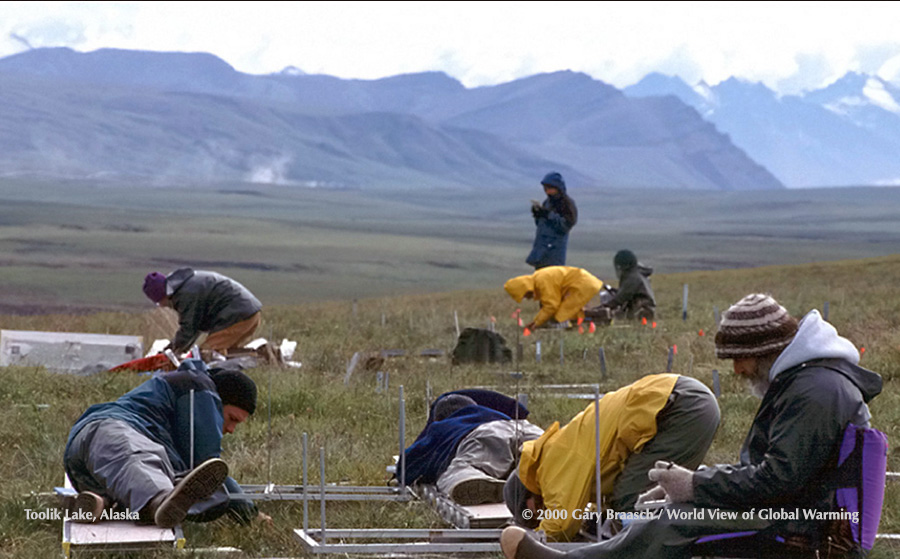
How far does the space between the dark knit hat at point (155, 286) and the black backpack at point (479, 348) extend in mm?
3505

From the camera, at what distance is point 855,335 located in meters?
13.8

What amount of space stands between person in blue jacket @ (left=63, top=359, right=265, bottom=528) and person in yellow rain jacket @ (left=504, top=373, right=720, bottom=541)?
153 cm

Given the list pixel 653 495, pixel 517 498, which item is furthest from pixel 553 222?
pixel 653 495

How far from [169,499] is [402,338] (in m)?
10.7

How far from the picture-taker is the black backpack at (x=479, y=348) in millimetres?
13836

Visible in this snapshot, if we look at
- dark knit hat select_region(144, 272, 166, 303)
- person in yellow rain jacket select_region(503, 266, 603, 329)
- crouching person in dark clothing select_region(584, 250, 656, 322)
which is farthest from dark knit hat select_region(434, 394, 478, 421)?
crouching person in dark clothing select_region(584, 250, 656, 322)

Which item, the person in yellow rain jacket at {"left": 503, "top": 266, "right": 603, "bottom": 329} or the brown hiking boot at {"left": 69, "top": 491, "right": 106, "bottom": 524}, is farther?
the person in yellow rain jacket at {"left": 503, "top": 266, "right": 603, "bottom": 329}

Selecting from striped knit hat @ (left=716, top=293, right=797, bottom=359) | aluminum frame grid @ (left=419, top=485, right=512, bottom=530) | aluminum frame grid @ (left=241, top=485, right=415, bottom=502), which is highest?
striped knit hat @ (left=716, top=293, right=797, bottom=359)

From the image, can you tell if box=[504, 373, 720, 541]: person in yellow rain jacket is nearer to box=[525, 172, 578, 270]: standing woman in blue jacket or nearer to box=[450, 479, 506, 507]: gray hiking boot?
box=[450, 479, 506, 507]: gray hiking boot

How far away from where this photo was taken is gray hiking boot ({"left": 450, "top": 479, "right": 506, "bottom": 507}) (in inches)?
263

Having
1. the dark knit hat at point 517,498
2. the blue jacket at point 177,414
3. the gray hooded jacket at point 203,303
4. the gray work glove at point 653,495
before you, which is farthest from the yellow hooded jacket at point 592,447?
the gray hooded jacket at point 203,303

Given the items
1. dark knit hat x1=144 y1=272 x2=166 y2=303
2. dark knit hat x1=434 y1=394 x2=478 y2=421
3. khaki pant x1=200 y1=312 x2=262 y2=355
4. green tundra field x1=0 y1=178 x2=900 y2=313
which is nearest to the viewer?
dark knit hat x1=434 y1=394 x2=478 y2=421

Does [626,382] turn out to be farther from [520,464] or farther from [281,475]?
[520,464]

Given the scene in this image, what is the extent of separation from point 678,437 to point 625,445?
0.83ft
